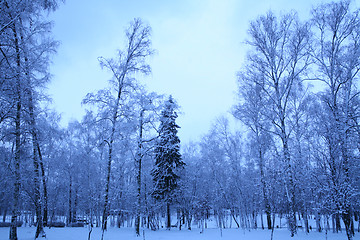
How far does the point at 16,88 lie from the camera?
810 centimetres

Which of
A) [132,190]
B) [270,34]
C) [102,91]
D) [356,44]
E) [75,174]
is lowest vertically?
[132,190]

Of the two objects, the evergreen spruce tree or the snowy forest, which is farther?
the evergreen spruce tree

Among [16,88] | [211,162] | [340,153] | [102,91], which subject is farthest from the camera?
[211,162]

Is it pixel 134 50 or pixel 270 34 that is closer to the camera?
pixel 270 34

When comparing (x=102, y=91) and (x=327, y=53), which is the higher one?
(x=327, y=53)

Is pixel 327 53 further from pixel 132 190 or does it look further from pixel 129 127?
pixel 132 190

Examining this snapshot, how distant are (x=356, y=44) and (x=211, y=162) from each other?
51.2ft

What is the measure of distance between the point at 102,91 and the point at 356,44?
14.4 m

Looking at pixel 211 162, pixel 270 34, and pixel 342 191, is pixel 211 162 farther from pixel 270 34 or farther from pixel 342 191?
pixel 342 191

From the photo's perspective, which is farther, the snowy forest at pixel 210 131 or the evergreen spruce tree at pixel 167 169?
the evergreen spruce tree at pixel 167 169

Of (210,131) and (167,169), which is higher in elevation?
(210,131)

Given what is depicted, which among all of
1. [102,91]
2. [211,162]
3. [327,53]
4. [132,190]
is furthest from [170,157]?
[327,53]

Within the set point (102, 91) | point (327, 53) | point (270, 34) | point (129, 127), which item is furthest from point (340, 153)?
point (102, 91)

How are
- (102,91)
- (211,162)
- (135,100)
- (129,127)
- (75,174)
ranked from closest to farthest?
(102,91), (129,127), (135,100), (211,162), (75,174)
